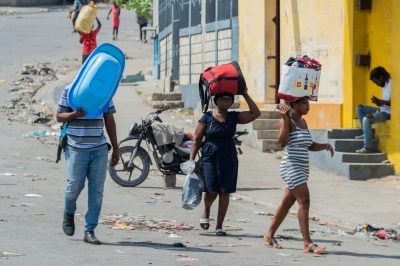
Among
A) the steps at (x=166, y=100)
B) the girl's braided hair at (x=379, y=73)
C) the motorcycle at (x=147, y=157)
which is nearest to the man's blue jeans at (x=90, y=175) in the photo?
the motorcycle at (x=147, y=157)

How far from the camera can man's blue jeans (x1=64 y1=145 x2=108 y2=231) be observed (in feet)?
35.5

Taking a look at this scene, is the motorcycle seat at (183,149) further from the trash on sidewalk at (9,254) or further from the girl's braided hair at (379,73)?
the trash on sidewalk at (9,254)

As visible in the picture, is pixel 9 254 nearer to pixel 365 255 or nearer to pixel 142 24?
pixel 365 255

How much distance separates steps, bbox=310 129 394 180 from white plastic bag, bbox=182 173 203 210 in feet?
20.1

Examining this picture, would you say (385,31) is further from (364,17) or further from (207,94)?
(207,94)

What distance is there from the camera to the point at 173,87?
92.5ft

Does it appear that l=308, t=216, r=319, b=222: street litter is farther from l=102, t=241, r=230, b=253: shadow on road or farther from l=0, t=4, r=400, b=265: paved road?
l=102, t=241, r=230, b=253: shadow on road

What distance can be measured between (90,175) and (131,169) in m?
5.26

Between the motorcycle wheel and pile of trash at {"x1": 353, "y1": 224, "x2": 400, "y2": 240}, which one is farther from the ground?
the motorcycle wheel

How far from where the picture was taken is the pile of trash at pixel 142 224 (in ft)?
39.9

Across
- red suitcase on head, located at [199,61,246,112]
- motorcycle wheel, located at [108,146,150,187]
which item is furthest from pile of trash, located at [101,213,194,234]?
motorcycle wheel, located at [108,146,150,187]

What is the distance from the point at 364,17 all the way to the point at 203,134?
25.4 ft

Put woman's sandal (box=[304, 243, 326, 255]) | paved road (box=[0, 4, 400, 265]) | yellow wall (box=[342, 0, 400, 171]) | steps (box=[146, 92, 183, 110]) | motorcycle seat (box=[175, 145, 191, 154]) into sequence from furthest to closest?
steps (box=[146, 92, 183, 110])
yellow wall (box=[342, 0, 400, 171])
motorcycle seat (box=[175, 145, 191, 154])
woman's sandal (box=[304, 243, 326, 255])
paved road (box=[0, 4, 400, 265])

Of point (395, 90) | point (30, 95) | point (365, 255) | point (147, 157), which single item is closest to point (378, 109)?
point (395, 90)
